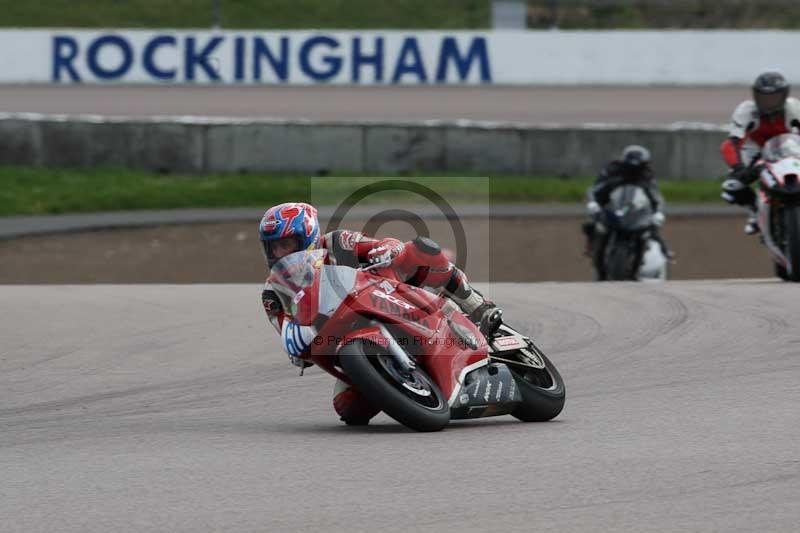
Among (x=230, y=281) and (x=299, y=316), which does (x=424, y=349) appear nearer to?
(x=299, y=316)

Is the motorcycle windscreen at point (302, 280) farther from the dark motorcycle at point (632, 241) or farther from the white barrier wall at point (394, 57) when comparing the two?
the white barrier wall at point (394, 57)

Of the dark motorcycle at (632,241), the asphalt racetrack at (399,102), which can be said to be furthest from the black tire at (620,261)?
the asphalt racetrack at (399,102)

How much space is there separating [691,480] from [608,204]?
8.67m

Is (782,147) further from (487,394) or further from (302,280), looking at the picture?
(302,280)

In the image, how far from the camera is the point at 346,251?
617 cm

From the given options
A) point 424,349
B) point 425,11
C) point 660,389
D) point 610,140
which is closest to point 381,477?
point 424,349

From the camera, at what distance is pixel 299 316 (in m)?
6.01

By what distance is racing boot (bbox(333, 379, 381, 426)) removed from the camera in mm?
6461

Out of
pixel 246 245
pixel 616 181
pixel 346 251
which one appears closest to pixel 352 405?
pixel 346 251

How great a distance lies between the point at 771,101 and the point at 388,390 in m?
6.81

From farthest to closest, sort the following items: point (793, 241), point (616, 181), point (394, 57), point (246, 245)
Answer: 1. point (394, 57)
2. point (246, 245)
3. point (616, 181)
4. point (793, 241)

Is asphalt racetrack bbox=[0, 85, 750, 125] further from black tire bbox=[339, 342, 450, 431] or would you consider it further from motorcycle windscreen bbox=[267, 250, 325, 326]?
black tire bbox=[339, 342, 450, 431]

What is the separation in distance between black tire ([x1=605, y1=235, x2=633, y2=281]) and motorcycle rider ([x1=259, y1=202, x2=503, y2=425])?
23.7 ft

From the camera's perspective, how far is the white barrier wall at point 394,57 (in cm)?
2495
